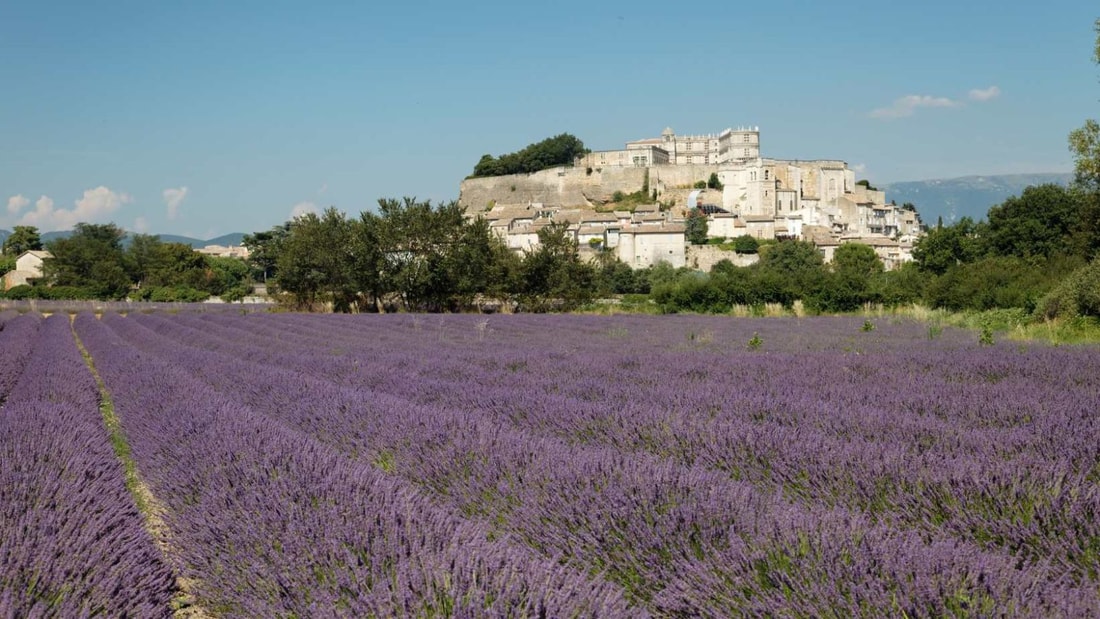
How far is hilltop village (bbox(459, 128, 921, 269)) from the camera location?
9262 cm

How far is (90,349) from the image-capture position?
17.9 m

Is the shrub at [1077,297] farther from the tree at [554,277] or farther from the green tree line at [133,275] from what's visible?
the green tree line at [133,275]

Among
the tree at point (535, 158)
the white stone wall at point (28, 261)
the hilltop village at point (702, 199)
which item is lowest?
the white stone wall at point (28, 261)

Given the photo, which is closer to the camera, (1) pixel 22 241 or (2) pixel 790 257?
(2) pixel 790 257

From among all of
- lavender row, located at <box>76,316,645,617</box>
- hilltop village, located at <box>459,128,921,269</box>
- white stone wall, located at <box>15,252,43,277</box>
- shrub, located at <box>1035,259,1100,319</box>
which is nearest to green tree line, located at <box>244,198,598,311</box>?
shrub, located at <box>1035,259,1100,319</box>

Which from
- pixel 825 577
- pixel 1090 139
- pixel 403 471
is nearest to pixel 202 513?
pixel 403 471

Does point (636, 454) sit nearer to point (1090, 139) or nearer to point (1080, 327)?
point (1080, 327)

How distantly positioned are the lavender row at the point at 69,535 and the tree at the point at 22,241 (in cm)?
11481

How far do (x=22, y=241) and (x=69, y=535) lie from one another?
389 feet

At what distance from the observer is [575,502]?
359cm

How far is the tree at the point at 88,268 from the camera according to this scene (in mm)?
61125

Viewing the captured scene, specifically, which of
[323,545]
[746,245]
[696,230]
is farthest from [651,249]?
[323,545]

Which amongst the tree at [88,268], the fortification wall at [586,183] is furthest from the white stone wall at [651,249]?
the tree at [88,268]

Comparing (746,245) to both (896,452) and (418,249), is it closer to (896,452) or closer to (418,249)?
(418,249)
